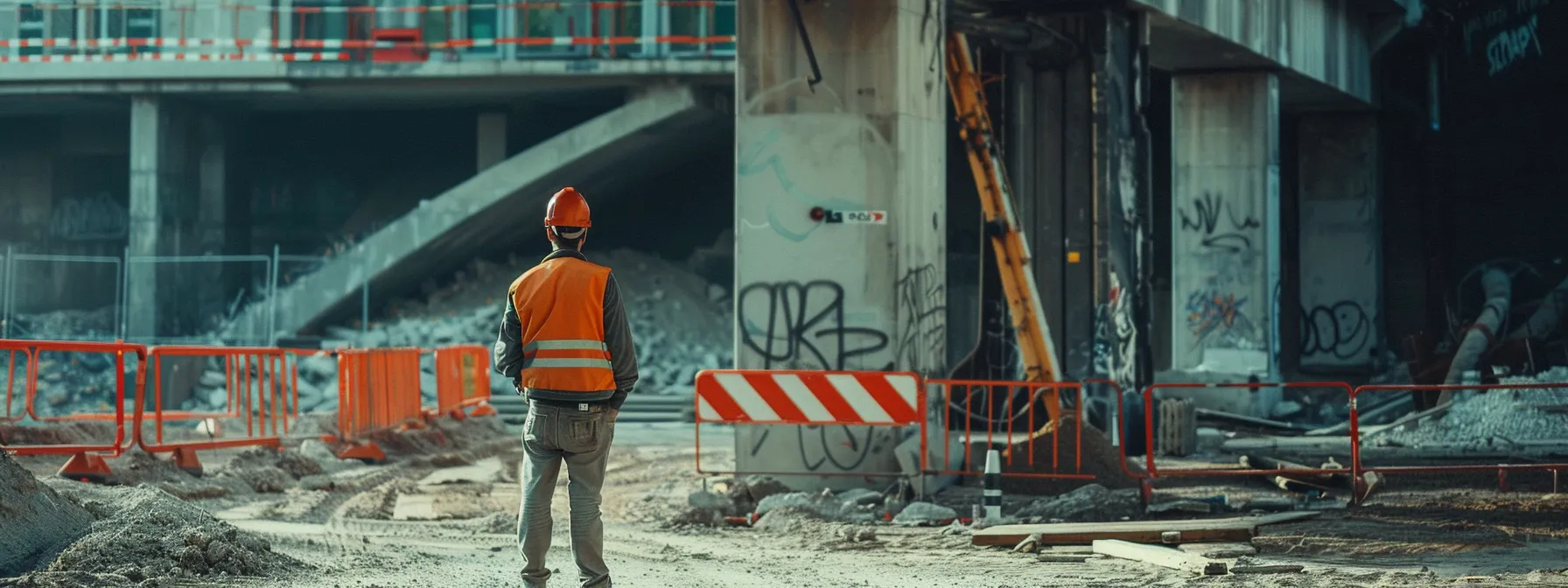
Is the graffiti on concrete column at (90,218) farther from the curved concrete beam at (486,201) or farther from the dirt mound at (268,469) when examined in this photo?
the dirt mound at (268,469)

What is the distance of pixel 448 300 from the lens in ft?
105

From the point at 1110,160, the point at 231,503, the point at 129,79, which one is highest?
the point at 129,79

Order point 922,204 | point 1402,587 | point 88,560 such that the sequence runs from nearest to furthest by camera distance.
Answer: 1. point 88,560
2. point 1402,587
3. point 922,204

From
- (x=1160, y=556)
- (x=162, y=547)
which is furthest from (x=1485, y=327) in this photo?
(x=162, y=547)

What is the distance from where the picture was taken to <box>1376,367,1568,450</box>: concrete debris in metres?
16.4

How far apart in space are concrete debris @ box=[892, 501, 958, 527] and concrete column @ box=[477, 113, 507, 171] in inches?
893

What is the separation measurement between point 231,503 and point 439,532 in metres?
2.66

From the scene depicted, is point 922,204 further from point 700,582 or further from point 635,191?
point 635,191

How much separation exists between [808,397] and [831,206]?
212cm

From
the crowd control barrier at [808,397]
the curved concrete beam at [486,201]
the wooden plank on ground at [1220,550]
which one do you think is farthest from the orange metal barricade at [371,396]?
the curved concrete beam at [486,201]

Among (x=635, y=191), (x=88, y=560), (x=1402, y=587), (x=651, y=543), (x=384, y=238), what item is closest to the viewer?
(x=88, y=560)

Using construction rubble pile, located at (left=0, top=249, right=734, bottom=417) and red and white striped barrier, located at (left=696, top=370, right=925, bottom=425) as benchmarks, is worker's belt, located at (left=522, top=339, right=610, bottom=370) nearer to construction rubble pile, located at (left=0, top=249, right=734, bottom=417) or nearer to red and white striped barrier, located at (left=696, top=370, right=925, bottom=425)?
red and white striped barrier, located at (left=696, top=370, right=925, bottom=425)

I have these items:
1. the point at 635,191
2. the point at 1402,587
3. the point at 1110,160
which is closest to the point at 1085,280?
the point at 1110,160

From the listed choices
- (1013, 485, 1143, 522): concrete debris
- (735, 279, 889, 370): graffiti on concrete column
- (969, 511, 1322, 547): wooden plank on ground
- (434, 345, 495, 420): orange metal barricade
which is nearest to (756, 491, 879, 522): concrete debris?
(1013, 485, 1143, 522): concrete debris
